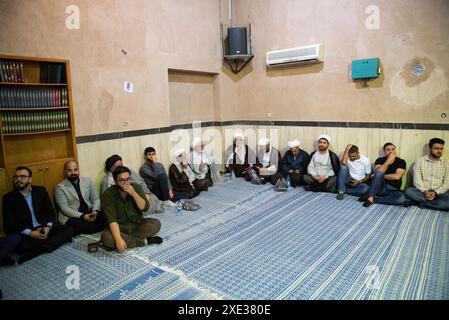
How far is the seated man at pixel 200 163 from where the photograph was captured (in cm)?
525

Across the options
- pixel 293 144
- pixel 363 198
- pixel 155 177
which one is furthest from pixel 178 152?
pixel 363 198

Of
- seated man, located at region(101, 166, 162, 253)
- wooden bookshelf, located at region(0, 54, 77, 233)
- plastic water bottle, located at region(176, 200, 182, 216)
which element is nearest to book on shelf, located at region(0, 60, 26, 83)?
wooden bookshelf, located at region(0, 54, 77, 233)

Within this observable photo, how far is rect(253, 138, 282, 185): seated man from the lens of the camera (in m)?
5.52

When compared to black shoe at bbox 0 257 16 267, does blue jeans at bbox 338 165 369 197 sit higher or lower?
higher

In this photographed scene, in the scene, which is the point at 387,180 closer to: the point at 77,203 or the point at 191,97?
the point at 191,97

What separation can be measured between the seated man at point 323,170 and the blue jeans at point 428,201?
103 cm

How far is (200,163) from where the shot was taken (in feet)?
17.4

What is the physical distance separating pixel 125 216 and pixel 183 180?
73.7 inches

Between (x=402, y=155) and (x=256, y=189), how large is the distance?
87.3 inches

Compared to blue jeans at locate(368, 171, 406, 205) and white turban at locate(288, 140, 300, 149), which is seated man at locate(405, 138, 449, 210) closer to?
blue jeans at locate(368, 171, 406, 205)

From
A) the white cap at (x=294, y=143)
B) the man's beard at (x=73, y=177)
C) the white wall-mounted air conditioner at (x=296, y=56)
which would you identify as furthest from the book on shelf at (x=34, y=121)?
the white wall-mounted air conditioner at (x=296, y=56)

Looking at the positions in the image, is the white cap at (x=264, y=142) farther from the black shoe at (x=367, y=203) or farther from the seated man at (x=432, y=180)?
the seated man at (x=432, y=180)

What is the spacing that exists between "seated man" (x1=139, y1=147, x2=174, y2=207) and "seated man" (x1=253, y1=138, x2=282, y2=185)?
66.6 inches

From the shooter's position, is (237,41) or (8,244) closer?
(8,244)
